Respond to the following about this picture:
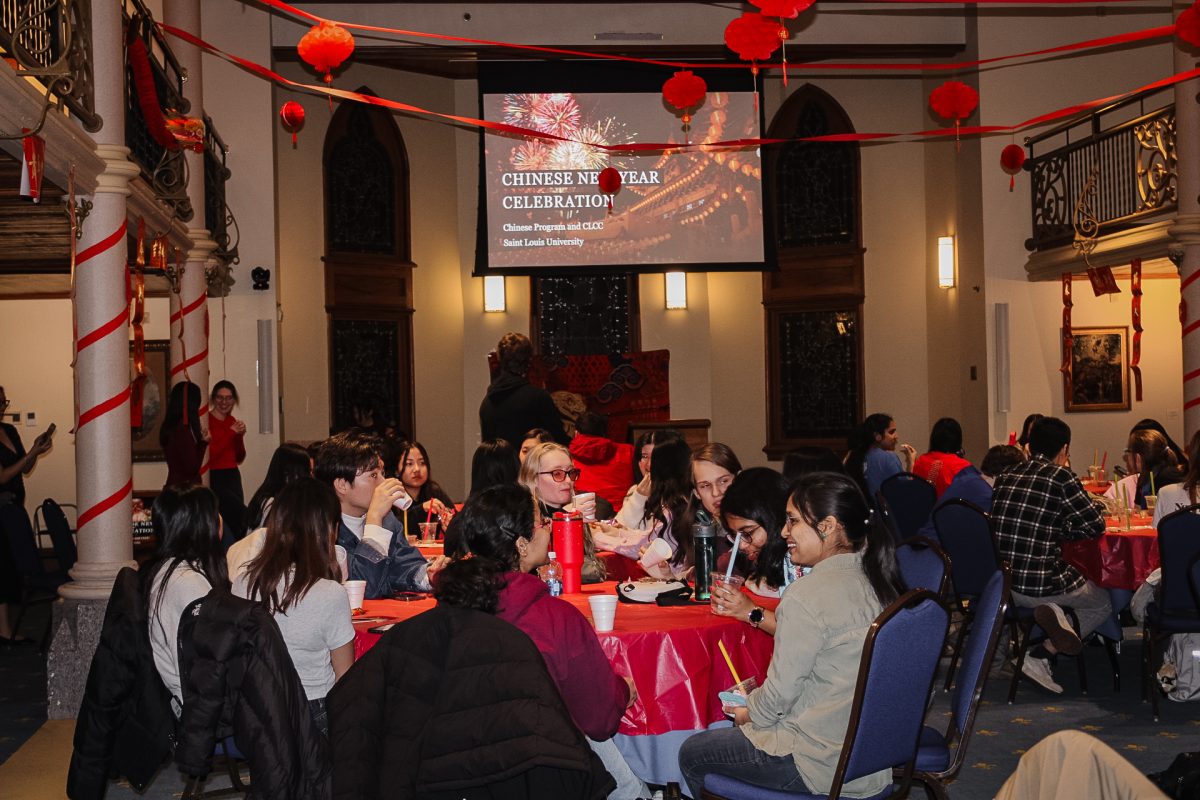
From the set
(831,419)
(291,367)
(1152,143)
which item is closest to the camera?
(1152,143)

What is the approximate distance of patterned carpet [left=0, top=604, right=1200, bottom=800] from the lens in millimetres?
5000

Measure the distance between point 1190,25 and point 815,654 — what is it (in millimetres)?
5610

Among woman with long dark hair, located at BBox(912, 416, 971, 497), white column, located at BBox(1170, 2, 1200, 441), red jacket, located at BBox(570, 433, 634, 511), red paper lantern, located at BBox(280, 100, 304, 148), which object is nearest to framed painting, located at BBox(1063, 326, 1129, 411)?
white column, located at BBox(1170, 2, 1200, 441)

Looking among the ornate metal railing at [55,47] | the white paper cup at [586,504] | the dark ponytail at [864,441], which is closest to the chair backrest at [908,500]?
the dark ponytail at [864,441]

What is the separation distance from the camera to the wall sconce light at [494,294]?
1366cm

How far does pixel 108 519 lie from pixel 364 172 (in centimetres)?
731

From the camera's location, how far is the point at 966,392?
1282 cm

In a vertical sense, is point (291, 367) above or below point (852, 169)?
below

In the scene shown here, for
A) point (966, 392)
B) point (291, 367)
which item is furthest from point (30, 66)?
point (966, 392)

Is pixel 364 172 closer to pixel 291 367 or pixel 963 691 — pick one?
pixel 291 367

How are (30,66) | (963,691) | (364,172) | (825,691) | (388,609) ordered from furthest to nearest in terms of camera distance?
1. (364,172)
2. (30,66)
3. (388,609)
4. (963,691)
5. (825,691)

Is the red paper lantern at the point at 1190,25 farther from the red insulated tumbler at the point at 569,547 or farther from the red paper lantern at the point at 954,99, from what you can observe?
the red insulated tumbler at the point at 569,547

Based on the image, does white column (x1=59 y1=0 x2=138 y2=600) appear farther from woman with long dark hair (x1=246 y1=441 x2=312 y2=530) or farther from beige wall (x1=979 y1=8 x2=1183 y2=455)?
beige wall (x1=979 y1=8 x2=1183 y2=455)

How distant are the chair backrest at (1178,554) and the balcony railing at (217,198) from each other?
290 inches
